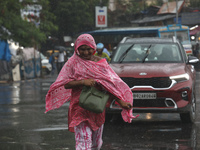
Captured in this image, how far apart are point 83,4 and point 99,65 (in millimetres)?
59940

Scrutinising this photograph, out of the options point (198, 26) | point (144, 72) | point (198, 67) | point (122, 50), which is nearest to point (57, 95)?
point (144, 72)

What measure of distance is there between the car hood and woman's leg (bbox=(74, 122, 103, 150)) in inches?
160

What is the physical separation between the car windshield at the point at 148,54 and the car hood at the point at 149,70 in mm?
505

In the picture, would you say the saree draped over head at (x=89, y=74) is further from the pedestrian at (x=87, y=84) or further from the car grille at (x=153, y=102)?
the car grille at (x=153, y=102)

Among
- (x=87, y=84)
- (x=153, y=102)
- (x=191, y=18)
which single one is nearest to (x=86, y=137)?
(x=87, y=84)

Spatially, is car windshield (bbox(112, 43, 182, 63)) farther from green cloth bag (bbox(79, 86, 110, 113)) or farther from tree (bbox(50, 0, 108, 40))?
tree (bbox(50, 0, 108, 40))

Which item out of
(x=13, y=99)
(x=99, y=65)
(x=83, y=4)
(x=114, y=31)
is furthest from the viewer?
(x=83, y=4)

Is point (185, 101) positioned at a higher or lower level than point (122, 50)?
lower

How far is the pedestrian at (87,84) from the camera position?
17.8ft

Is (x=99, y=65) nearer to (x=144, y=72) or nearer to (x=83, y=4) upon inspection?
(x=144, y=72)

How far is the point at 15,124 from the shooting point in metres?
9.86

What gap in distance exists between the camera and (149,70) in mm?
9781

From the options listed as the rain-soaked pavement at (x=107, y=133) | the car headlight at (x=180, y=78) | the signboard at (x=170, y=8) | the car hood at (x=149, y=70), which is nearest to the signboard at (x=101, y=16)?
the rain-soaked pavement at (x=107, y=133)

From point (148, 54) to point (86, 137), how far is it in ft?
19.2
